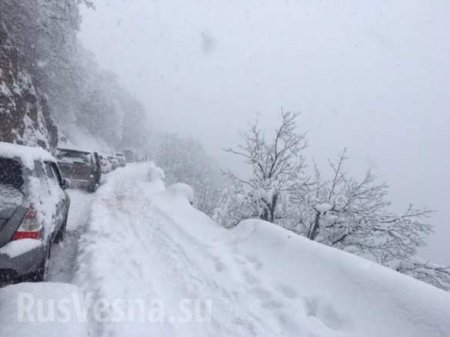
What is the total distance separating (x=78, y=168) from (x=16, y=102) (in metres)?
4.09

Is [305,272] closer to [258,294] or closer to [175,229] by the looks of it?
[258,294]

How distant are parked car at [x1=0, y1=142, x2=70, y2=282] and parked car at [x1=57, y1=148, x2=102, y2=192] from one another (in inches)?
334

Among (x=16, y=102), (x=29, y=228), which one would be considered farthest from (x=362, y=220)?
(x=16, y=102)

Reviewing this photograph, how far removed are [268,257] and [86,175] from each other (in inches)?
360

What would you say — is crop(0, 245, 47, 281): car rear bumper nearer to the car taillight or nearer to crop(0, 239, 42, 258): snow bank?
crop(0, 239, 42, 258): snow bank

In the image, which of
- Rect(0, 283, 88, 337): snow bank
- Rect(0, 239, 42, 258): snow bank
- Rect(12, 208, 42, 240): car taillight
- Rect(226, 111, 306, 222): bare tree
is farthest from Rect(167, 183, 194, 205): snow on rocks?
Rect(0, 283, 88, 337): snow bank

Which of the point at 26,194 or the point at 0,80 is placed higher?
the point at 0,80

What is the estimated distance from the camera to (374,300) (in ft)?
13.4

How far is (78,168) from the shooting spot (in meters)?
12.2

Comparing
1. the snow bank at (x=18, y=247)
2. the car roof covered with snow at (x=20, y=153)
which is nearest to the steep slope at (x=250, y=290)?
the snow bank at (x=18, y=247)

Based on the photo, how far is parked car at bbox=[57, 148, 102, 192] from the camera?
12070mm

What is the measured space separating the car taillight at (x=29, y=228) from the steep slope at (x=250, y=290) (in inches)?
43.9

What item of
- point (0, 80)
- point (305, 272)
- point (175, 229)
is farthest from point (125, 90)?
point (305, 272)

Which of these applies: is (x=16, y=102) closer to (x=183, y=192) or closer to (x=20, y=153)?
(x=183, y=192)
